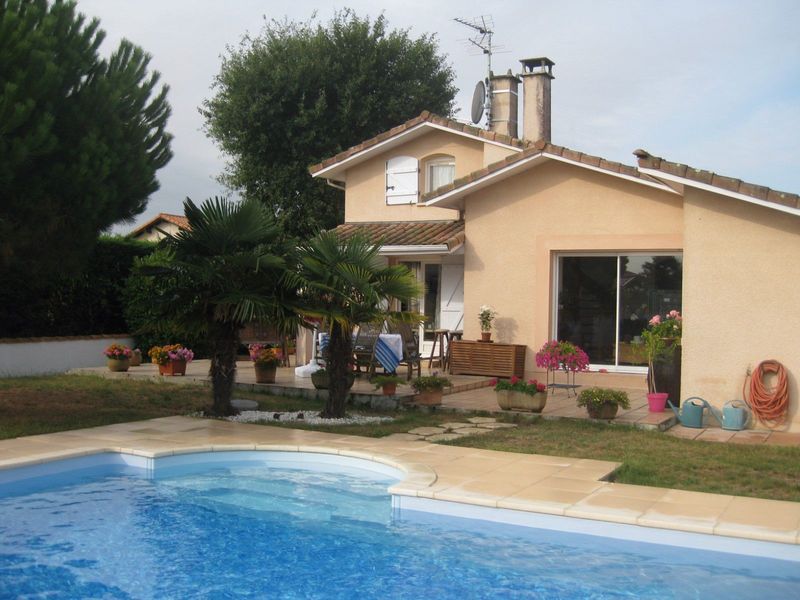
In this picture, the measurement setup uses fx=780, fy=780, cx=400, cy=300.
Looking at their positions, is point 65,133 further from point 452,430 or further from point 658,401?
point 658,401

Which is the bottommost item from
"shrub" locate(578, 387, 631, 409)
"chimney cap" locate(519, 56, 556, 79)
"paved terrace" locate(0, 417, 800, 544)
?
"paved terrace" locate(0, 417, 800, 544)

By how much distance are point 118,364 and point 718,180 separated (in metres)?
12.3

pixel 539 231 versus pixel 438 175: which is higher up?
pixel 438 175

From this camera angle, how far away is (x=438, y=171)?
19000 millimetres

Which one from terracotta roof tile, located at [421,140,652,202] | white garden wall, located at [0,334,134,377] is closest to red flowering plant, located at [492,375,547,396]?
terracotta roof tile, located at [421,140,652,202]

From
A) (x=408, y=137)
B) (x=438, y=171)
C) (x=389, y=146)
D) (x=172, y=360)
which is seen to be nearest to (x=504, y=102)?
(x=438, y=171)

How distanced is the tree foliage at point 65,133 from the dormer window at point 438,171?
8.47 m

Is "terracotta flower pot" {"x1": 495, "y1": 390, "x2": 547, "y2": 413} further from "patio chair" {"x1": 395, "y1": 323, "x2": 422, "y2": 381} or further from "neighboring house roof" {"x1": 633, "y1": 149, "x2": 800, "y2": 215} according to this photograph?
"neighboring house roof" {"x1": 633, "y1": 149, "x2": 800, "y2": 215}

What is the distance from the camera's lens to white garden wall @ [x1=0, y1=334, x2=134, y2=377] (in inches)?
664

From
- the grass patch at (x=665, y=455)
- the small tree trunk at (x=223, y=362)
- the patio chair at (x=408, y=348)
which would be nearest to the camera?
the grass patch at (x=665, y=455)

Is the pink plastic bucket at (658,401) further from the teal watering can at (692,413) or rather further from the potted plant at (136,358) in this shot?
the potted plant at (136,358)

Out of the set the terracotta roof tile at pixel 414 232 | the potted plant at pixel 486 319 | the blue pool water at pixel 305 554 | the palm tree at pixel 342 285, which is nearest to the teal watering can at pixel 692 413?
the palm tree at pixel 342 285

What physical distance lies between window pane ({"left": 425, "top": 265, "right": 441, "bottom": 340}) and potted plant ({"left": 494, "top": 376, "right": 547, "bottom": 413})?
20.6ft

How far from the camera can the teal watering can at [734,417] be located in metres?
10.6
